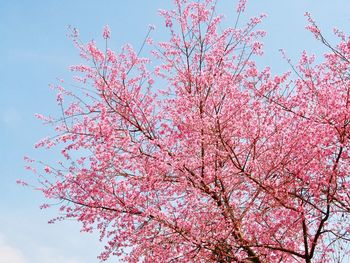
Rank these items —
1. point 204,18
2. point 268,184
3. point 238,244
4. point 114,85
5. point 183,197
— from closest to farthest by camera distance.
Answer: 1. point 268,184
2. point 238,244
3. point 183,197
4. point 114,85
5. point 204,18

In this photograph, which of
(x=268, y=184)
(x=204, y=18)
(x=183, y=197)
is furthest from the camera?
Answer: (x=204, y=18)

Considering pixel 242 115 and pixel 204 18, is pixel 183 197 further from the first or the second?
pixel 204 18

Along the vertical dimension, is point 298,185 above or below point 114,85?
below

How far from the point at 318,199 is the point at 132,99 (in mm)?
4250

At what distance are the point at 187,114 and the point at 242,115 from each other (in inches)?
40.7

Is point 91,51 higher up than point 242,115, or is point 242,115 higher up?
point 91,51

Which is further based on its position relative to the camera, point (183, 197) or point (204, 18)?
point (204, 18)

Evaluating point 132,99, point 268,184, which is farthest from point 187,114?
point 268,184

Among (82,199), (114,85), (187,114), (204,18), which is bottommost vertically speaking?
(82,199)

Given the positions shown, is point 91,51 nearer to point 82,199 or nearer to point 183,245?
point 82,199

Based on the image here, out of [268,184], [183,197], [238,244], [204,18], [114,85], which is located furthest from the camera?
[204,18]

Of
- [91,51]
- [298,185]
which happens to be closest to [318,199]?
[298,185]

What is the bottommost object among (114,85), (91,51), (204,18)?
(114,85)

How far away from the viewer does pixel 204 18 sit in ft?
34.6
